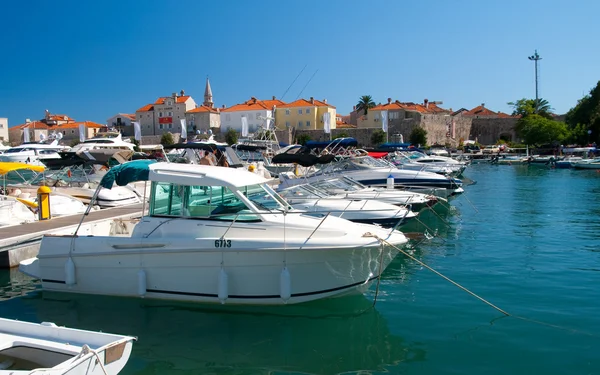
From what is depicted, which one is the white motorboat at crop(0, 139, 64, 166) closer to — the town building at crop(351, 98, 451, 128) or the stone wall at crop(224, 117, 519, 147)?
the stone wall at crop(224, 117, 519, 147)

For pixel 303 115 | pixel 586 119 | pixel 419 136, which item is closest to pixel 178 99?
pixel 303 115

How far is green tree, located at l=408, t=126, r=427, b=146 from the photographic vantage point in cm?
8019

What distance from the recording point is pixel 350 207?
1457 cm

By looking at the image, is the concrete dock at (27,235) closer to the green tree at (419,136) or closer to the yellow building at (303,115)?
the green tree at (419,136)

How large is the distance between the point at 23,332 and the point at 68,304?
378cm

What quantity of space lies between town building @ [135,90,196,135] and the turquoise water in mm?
88073

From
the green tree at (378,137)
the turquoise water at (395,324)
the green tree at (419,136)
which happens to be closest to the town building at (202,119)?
the green tree at (378,137)

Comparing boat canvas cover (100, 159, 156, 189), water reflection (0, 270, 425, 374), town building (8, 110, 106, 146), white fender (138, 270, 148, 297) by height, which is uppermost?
town building (8, 110, 106, 146)

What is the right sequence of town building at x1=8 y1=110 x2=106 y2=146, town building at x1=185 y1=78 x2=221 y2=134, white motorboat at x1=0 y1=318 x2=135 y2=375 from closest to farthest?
white motorboat at x1=0 y1=318 x2=135 y2=375
town building at x1=185 y1=78 x2=221 y2=134
town building at x1=8 y1=110 x2=106 y2=146

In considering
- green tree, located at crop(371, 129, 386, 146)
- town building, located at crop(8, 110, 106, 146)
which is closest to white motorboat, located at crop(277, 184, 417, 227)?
green tree, located at crop(371, 129, 386, 146)

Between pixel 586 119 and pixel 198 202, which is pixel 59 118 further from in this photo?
pixel 198 202

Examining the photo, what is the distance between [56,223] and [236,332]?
8.80 m

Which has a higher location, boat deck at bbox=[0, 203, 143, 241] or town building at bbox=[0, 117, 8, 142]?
town building at bbox=[0, 117, 8, 142]

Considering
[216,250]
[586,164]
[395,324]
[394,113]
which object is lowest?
[395,324]
